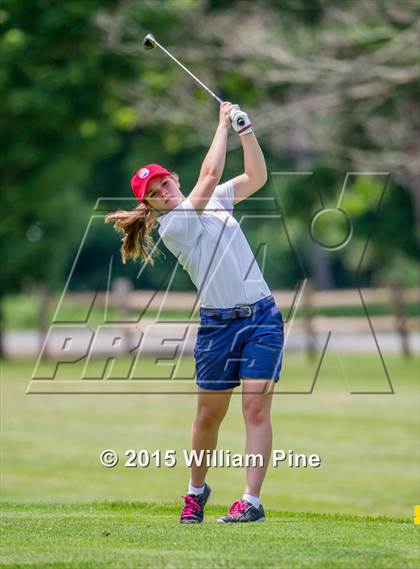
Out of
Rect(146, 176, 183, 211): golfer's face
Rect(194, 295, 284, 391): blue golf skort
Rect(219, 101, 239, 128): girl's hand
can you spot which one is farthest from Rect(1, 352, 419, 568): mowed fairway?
Rect(219, 101, 239, 128): girl's hand

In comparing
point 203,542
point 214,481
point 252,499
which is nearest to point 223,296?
point 252,499

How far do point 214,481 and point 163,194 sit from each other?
641 centimetres

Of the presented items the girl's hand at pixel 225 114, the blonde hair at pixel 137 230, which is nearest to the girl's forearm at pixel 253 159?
the girl's hand at pixel 225 114

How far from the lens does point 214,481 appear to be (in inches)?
515

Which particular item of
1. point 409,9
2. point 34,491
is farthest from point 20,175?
point 34,491

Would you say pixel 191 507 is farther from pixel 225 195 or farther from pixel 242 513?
pixel 225 195

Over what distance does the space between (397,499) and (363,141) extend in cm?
1978

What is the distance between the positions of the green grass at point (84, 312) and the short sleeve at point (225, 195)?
16991 millimetres

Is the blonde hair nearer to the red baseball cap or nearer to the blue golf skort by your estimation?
the red baseball cap

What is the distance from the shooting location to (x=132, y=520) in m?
7.60

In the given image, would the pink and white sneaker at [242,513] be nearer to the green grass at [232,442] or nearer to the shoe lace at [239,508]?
the shoe lace at [239,508]

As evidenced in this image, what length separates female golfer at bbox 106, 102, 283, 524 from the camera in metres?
7.08

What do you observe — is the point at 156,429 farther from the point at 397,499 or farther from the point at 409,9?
the point at 409,9

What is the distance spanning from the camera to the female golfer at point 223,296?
7078mm
